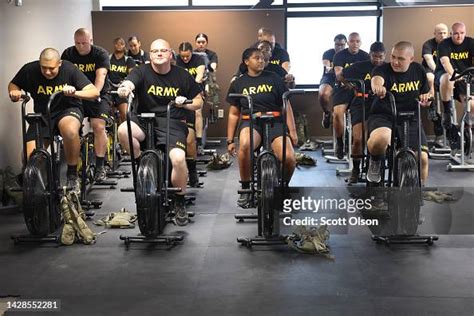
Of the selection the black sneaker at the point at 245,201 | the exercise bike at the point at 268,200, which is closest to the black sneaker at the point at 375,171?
the exercise bike at the point at 268,200

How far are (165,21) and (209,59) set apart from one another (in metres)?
1.21

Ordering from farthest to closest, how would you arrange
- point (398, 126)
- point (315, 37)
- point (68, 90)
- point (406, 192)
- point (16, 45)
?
point (315, 37), point (16, 45), point (398, 126), point (68, 90), point (406, 192)

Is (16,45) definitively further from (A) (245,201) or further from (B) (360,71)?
(B) (360,71)

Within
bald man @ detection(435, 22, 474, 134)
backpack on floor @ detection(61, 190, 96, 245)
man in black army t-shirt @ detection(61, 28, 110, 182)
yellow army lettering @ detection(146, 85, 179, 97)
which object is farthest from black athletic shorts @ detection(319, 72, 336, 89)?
backpack on floor @ detection(61, 190, 96, 245)

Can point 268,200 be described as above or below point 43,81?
below

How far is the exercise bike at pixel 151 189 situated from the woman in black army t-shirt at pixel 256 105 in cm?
76

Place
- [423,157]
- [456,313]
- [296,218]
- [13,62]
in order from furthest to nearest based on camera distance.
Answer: [13,62], [423,157], [296,218], [456,313]

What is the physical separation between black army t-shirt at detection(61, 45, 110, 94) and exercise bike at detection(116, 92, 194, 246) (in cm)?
190

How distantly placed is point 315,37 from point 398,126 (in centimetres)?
525

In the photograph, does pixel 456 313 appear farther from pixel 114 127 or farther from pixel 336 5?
pixel 336 5

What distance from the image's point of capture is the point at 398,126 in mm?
5391

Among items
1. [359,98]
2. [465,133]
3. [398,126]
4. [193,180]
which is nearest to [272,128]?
[398,126]

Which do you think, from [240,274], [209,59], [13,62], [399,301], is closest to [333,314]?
[399,301]

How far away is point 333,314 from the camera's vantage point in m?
3.51
